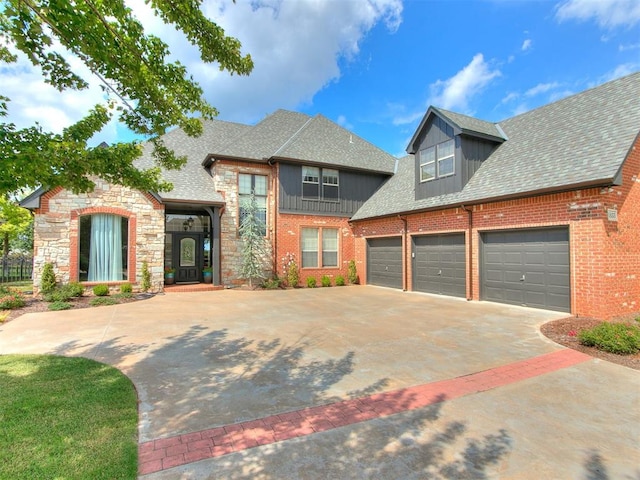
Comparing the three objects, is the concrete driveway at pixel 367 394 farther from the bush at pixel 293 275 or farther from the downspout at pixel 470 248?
the bush at pixel 293 275

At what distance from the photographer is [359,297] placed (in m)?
12.7

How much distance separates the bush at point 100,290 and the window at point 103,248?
65cm

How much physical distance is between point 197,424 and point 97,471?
3.15 ft

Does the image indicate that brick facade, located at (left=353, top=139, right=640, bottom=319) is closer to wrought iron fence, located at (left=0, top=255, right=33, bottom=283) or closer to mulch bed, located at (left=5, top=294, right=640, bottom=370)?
mulch bed, located at (left=5, top=294, right=640, bottom=370)

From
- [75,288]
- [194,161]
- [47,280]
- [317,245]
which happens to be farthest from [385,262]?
[47,280]

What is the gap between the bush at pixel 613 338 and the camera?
5.54 metres

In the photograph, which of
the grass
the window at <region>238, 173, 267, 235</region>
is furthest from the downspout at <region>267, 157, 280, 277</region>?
the grass

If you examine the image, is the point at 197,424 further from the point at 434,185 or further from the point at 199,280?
the point at 199,280

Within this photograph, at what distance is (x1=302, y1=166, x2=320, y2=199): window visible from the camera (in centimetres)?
1653

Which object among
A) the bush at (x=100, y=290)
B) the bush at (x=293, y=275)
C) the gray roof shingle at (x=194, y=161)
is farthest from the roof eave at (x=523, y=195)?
the bush at (x=100, y=290)

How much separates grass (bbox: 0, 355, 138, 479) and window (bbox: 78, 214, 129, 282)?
28.1ft

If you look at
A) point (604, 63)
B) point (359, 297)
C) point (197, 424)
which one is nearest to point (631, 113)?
point (604, 63)

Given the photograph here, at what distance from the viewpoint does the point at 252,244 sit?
15.2 m

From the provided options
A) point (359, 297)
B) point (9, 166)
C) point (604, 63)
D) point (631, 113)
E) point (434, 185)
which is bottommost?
point (359, 297)
